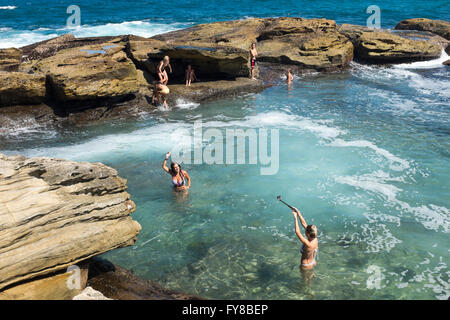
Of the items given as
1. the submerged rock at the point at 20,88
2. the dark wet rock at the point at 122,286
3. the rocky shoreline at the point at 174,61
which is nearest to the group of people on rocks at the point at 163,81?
the rocky shoreline at the point at 174,61

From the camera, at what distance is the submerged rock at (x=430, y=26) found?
2922 cm

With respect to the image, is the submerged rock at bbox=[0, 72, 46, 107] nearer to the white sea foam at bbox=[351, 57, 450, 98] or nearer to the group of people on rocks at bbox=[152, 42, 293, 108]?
the group of people on rocks at bbox=[152, 42, 293, 108]

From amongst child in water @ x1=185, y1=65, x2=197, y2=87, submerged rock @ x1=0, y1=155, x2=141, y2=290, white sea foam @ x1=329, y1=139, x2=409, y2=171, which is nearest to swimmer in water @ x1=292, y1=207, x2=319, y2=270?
submerged rock @ x1=0, y1=155, x2=141, y2=290

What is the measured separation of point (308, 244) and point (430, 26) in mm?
28904

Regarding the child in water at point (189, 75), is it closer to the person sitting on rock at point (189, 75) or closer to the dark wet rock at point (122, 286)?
the person sitting on rock at point (189, 75)

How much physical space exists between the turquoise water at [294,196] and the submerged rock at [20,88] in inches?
43.0

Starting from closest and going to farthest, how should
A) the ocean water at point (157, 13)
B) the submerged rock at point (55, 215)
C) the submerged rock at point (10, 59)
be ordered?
the submerged rock at point (55, 215)
the submerged rock at point (10, 59)
the ocean water at point (157, 13)

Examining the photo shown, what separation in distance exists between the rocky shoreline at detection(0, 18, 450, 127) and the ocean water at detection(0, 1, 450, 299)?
2.69 ft

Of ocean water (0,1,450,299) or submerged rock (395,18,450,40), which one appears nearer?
ocean water (0,1,450,299)

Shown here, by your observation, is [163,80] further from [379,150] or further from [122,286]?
[122,286]

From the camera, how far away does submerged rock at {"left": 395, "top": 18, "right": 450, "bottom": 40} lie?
29219 millimetres

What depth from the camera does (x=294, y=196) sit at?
1069 cm

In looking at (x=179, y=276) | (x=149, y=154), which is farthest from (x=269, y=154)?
(x=179, y=276)

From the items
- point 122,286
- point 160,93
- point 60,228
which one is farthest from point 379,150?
point 60,228
